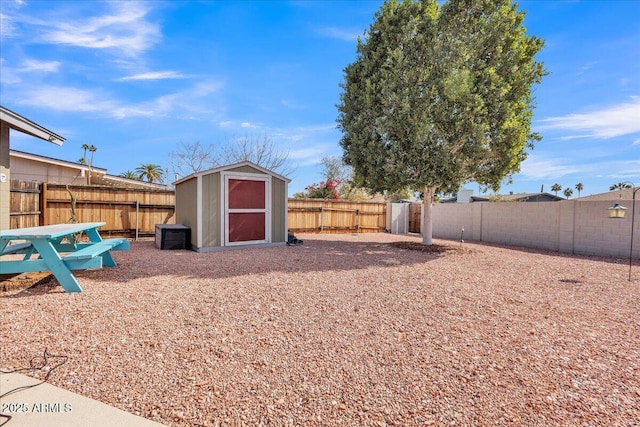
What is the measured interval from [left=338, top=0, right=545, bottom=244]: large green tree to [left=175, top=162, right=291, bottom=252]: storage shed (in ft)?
10.0

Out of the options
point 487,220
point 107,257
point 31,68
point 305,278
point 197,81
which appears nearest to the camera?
point 305,278

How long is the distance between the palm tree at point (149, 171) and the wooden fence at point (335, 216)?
24795 millimetres

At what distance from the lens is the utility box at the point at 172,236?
8.17 metres

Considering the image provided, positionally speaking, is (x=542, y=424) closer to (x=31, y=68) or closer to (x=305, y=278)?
(x=305, y=278)

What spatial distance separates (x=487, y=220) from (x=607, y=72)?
6133mm

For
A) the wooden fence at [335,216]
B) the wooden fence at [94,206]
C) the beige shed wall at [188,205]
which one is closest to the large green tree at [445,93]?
the wooden fence at [335,216]

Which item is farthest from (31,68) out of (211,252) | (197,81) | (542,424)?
(542,424)

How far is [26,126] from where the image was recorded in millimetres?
6055

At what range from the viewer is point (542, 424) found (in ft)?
5.69

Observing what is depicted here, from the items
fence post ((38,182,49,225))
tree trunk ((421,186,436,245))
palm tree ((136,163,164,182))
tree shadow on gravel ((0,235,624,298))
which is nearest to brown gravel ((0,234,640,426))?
tree shadow on gravel ((0,235,624,298))

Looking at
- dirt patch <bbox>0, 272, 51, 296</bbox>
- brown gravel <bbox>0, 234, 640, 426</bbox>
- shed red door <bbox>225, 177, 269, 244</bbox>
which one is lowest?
brown gravel <bbox>0, 234, 640, 426</bbox>

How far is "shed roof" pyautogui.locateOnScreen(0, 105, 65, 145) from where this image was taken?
5731 mm

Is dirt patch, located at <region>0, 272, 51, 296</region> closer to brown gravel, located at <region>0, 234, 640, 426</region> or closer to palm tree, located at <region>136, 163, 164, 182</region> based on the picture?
brown gravel, located at <region>0, 234, 640, 426</region>

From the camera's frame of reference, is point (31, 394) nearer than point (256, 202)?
Yes
